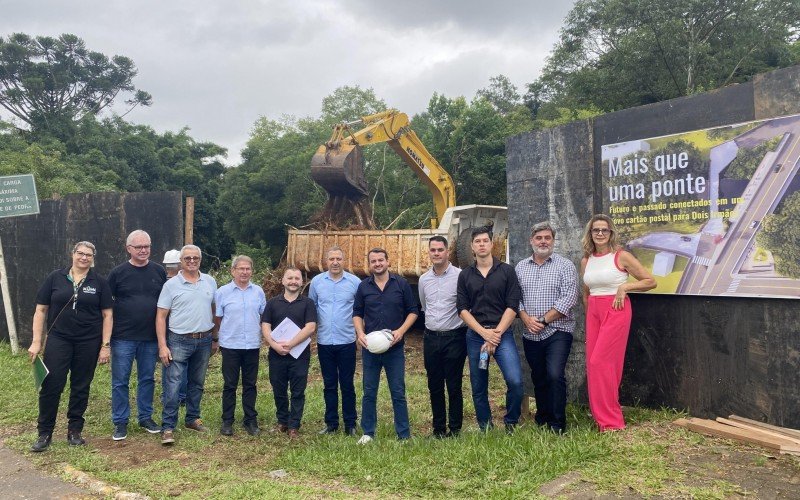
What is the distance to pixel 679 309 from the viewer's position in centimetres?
475

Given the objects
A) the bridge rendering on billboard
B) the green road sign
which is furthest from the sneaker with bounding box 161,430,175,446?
the green road sign

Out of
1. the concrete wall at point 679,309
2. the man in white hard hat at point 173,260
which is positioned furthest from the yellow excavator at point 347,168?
the concrete wall at point 679,309

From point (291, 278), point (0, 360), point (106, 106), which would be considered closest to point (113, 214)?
point (0, 360)

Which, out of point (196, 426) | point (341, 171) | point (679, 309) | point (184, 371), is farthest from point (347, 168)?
point (679, 309)

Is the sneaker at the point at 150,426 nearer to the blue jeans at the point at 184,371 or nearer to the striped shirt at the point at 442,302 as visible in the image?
the blue jeans at the point at 184,371

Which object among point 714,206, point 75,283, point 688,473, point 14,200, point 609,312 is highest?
point 14,200

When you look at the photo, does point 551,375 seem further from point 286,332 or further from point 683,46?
point 683,46

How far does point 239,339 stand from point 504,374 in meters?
2.34

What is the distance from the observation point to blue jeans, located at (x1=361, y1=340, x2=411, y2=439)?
505 centimetres

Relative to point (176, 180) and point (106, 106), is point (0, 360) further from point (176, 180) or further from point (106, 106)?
point (106, 106)

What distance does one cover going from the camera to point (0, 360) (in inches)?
340

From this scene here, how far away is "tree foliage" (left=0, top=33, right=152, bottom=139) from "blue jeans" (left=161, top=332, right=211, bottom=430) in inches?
1296

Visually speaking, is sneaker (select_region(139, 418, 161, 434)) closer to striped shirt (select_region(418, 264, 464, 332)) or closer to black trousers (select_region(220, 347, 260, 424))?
black trousers (select_region(220, 347, 260, 424))

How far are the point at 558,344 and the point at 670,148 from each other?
5.78ft
